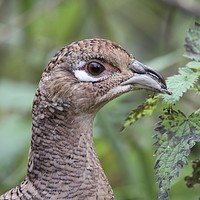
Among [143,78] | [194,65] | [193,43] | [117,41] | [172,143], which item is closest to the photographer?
[172,143]

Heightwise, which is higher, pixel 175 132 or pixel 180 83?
pixel 180 83

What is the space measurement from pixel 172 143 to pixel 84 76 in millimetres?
555

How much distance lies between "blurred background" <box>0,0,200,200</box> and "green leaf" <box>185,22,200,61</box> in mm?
934

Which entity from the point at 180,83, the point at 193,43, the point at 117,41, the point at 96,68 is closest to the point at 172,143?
the point at 180,83

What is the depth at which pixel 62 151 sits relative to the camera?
3.13 m

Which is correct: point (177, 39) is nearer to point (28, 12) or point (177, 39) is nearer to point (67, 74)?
point (28, 12)

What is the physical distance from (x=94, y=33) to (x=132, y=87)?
286 cm

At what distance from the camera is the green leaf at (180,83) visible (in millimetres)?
2727

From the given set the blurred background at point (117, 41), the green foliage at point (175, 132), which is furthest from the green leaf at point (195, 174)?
the blurred background at point (117, 41)

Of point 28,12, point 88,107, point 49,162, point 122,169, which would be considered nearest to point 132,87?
point 88,107

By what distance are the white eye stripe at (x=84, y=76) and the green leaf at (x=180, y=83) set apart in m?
0.38

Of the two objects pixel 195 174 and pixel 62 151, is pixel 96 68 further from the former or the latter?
pixel 195 174

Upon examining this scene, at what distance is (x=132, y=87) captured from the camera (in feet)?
10.2

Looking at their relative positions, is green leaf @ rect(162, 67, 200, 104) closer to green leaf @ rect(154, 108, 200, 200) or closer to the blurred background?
green leaf @ rect(154, 108, 200, 200)
